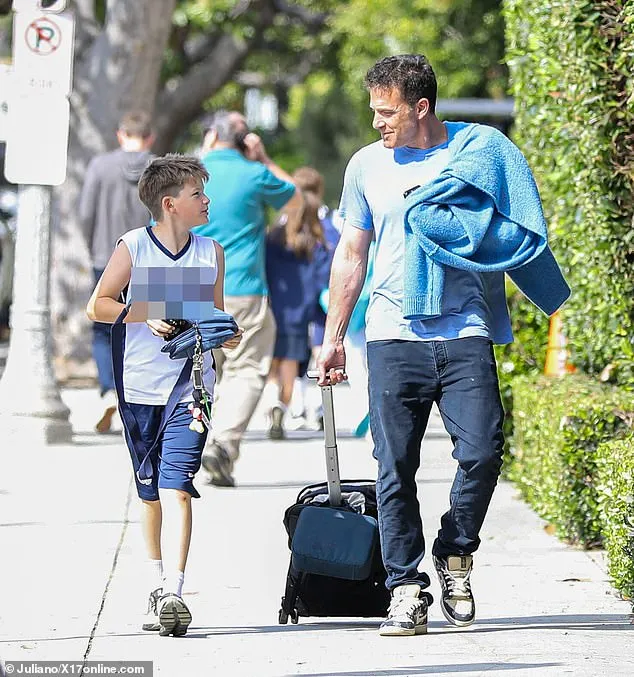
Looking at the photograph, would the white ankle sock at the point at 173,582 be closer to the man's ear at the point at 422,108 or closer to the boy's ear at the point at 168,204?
the boy's ear at the point at 168,204

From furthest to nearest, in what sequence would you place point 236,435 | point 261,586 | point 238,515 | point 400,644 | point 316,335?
point 316,335
point 236,435
point 238,515
point 261,586
point 400,644

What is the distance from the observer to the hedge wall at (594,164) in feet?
22.2

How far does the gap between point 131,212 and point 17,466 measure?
6.59ft

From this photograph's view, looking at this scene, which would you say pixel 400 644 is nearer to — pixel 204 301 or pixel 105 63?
pixel 204 301

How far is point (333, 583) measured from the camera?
5.48 m

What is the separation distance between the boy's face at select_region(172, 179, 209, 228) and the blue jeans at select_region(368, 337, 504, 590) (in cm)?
78

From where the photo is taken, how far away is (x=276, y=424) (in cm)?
1090

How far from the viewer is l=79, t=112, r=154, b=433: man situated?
34.3ft

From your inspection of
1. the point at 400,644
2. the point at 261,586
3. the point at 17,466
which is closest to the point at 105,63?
the point at 17,466

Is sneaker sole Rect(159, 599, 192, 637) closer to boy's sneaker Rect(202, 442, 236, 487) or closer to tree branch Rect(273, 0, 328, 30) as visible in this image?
boy's sneaker Rect(202, 442, 236, 487)

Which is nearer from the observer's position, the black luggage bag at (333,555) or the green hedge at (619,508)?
the black luggage bag at (333,555)

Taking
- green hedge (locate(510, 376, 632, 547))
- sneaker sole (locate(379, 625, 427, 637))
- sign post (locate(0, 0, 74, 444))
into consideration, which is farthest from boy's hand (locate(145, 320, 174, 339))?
sign post (locate(0, 0, 74, 444))

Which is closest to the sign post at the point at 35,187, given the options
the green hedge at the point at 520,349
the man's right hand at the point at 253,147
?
the man's right hand at the point at 253,147

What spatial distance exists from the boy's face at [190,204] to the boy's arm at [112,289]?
0.23m
